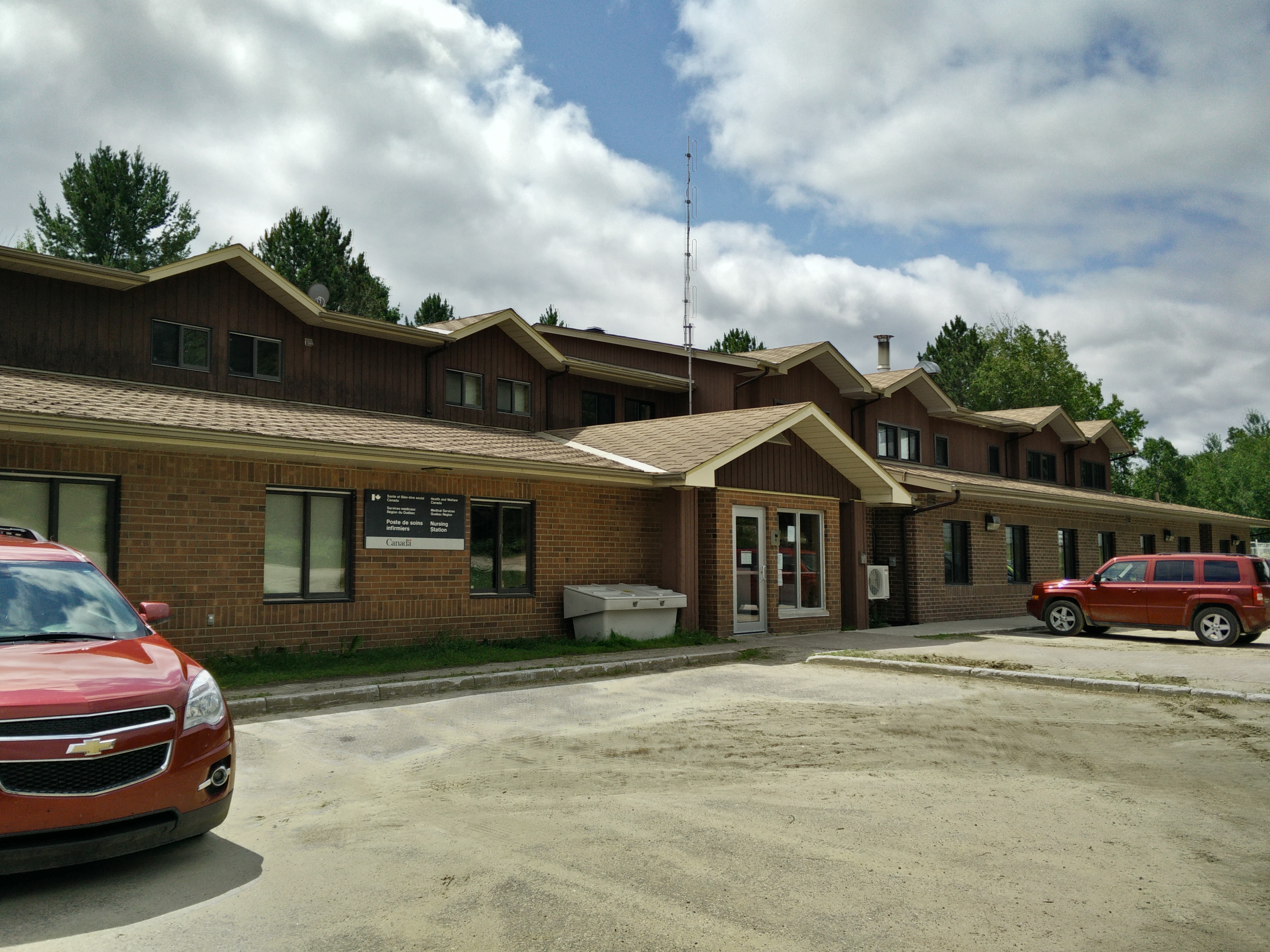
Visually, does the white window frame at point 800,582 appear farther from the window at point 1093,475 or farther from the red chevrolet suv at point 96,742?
the window at point 1093,475

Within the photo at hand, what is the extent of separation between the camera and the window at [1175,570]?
56.0 feet

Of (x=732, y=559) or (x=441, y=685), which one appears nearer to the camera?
(x=441, y=685)

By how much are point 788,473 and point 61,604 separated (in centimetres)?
1355

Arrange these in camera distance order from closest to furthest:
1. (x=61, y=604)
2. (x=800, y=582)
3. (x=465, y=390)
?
1. (x=61, y=604)
2. (x=800, y=582)
3. (x=465, y=390)

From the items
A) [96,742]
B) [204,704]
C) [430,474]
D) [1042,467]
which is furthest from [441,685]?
[1042,467]

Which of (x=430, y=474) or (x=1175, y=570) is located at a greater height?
(x=430, y=474)

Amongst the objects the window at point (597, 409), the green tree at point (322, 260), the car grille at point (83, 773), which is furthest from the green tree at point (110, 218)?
the car grille at point (83, 773)

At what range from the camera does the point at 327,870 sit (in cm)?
496

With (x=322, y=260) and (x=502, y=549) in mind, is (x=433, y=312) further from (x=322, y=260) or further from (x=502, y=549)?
(x=502, y=549)

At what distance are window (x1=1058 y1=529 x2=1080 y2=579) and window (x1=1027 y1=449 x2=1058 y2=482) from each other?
370cm

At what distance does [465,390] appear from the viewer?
1864cm

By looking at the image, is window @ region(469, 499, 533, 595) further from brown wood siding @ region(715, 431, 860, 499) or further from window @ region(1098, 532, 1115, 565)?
window @ region(1098, 532, 1115, 565)

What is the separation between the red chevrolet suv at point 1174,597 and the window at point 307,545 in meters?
13.3

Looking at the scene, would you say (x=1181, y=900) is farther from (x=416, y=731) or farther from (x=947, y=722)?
(x=416, y=731)
